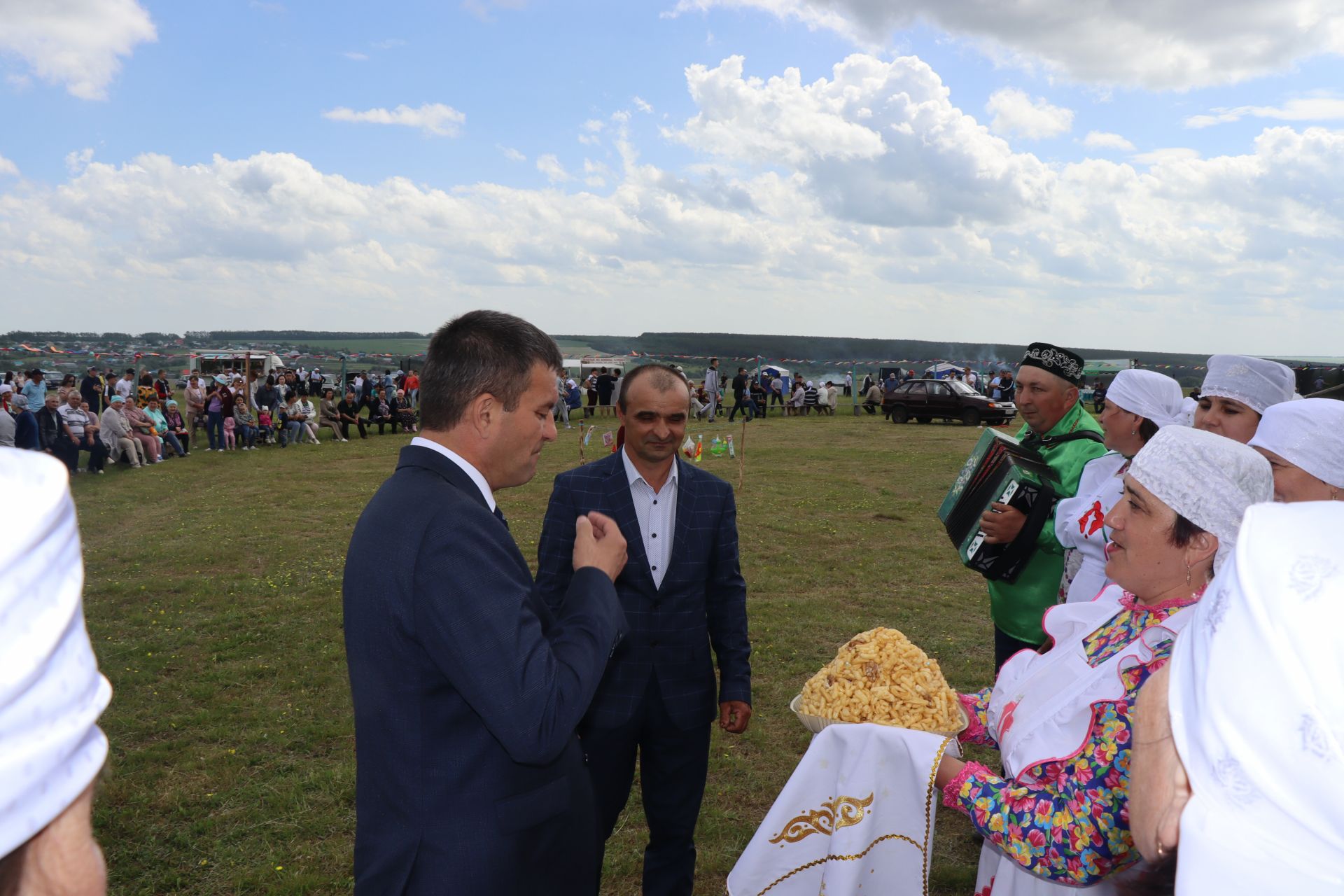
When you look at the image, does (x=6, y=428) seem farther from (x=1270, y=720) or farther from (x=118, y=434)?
(x=1270, y=720)

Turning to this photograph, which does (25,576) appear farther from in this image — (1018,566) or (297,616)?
(297,616)

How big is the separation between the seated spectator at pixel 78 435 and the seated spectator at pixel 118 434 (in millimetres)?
297

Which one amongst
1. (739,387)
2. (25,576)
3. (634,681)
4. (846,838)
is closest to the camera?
(25,576)

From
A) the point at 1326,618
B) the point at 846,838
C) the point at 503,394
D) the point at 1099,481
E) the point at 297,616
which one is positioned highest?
the point at 503,394

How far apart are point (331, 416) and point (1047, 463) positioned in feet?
80.8

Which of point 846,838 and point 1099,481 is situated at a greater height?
point 1099,481

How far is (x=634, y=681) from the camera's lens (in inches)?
139

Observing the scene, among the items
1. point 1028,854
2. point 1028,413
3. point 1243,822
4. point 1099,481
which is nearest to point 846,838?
point 1028,854

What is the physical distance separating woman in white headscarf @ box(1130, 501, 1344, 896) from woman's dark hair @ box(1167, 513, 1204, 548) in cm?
154

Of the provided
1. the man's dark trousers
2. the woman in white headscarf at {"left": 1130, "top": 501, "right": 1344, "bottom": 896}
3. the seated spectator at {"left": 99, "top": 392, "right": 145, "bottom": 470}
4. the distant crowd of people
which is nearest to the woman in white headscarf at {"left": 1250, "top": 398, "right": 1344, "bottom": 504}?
the man's dark trousers

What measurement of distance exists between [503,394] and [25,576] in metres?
1.52

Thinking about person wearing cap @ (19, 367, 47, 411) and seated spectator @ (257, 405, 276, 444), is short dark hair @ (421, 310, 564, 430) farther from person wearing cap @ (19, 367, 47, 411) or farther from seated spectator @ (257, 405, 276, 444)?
seated spectator @ (257, 405, 276, 444)

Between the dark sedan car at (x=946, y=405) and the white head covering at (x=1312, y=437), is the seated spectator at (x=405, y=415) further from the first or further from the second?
the white head covering at (x=1312, y=437)

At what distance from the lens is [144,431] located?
20094 millimetres
